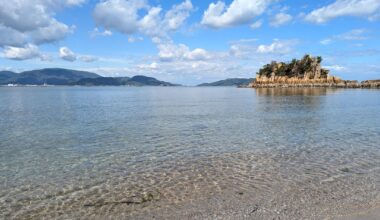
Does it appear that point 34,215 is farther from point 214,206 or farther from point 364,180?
point 364,180

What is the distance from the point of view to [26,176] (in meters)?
14.4

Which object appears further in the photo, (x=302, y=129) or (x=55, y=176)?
(x=302, y=129)

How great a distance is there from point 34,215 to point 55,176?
4354mm

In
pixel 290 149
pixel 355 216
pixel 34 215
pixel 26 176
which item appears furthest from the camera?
pixel 290 149

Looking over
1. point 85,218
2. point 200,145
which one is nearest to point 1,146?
point 200,145

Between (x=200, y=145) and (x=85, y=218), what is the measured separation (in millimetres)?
12098

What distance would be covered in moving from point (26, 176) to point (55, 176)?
124 centimetres

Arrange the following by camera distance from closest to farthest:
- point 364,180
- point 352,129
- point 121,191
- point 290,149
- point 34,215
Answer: point 34,215, point 121,191, point 364,180, point 290,149, point 352,129

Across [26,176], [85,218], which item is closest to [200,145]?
[26,176]

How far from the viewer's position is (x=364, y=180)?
13.5 metres

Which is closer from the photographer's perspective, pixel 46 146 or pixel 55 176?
pixel 55 176

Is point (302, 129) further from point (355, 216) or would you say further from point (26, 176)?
point (26, 176)

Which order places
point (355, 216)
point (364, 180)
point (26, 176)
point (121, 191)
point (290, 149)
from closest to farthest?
1. point (355, 216)
2. point (121, 191)
3. point (364, 180)
4. point (26, 176)
5. point (290, 149)

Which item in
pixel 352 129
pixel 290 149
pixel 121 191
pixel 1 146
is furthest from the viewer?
pixel 352 129
